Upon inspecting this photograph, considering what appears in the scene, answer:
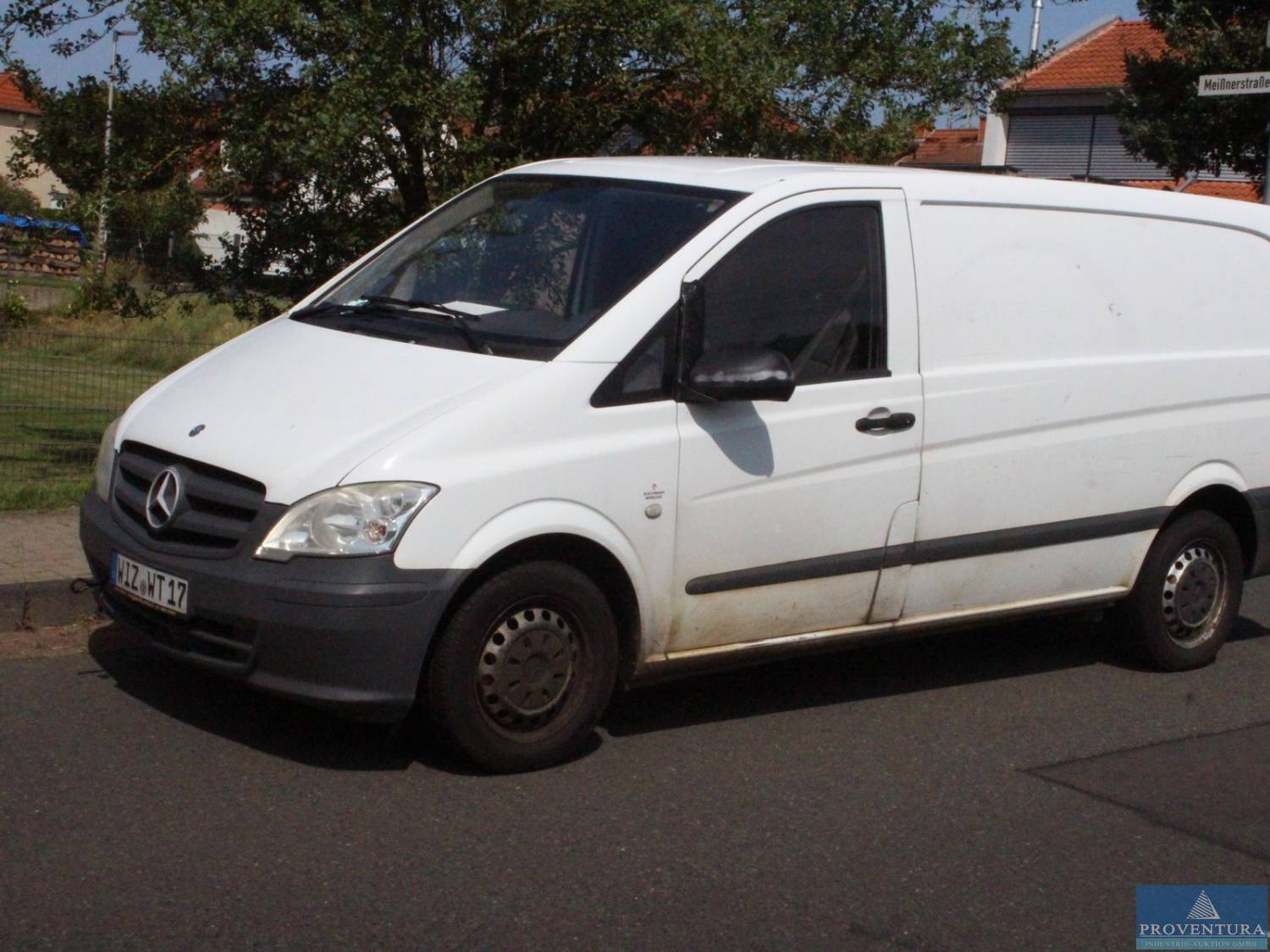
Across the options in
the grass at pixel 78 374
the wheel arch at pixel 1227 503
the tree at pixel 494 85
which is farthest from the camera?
the grass at pixel 78 374

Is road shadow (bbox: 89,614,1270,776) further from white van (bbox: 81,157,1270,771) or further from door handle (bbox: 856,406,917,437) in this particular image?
door handle (bbox: 856,406,917,437)

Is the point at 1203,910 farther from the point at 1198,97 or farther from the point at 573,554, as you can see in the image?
the point at 1198,97

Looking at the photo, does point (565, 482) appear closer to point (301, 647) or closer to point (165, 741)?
point (301, 647)

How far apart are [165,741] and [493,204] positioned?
94.7 inches

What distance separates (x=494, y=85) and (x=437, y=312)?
3823mm

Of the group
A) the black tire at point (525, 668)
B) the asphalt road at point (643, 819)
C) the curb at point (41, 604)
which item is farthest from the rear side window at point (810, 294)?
the curb at point (41, 604)

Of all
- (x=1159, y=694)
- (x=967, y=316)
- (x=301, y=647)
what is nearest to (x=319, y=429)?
(x=301, y=647)

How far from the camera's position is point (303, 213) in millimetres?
9203

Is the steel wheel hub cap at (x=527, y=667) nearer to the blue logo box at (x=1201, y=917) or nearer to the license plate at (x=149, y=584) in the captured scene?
the license plate at (x=149, y=584)

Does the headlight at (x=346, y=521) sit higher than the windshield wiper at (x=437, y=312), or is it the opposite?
the windshield wiper at (x=437, y=312)

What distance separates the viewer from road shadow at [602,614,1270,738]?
619 centimetres

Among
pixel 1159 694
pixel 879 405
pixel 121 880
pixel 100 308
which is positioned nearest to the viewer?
pixel 121 880

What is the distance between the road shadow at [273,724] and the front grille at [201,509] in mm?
397

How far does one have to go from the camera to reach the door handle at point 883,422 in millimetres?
5832
